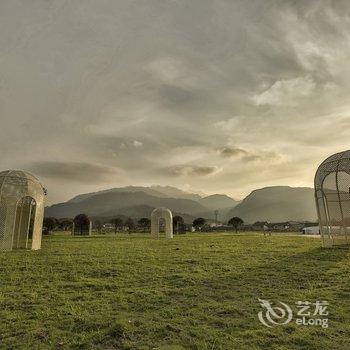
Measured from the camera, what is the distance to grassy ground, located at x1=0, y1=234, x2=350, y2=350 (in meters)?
5.80

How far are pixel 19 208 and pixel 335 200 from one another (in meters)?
18.0

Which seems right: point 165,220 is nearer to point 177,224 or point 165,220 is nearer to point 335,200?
point 335,200

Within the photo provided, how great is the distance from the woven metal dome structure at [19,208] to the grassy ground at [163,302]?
6.34m

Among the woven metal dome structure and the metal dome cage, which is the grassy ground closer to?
the metal dome cage

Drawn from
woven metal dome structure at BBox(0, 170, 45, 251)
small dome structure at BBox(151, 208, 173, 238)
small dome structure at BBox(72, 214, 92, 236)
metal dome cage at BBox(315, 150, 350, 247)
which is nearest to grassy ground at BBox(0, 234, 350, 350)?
metal dome cage at BBox(315, 150, 350, 247)

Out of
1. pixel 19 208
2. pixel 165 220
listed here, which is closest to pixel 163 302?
pixel 19 208

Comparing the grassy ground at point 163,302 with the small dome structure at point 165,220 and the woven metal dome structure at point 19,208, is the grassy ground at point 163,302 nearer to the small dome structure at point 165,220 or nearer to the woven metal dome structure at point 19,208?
the woven metal dome structure at point 19,208

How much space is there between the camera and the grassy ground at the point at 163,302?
19.0ft

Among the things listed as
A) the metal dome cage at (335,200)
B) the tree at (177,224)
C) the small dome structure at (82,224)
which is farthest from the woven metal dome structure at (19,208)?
the tree at (177,224)

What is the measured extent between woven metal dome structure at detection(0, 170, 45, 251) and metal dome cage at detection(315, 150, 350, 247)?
16.0 meters

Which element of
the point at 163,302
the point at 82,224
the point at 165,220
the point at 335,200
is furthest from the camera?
the point at 82,224

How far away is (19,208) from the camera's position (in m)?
20.8

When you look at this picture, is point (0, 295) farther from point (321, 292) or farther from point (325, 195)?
point (325, 195)

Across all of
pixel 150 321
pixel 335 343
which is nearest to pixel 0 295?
pixel 150 321
